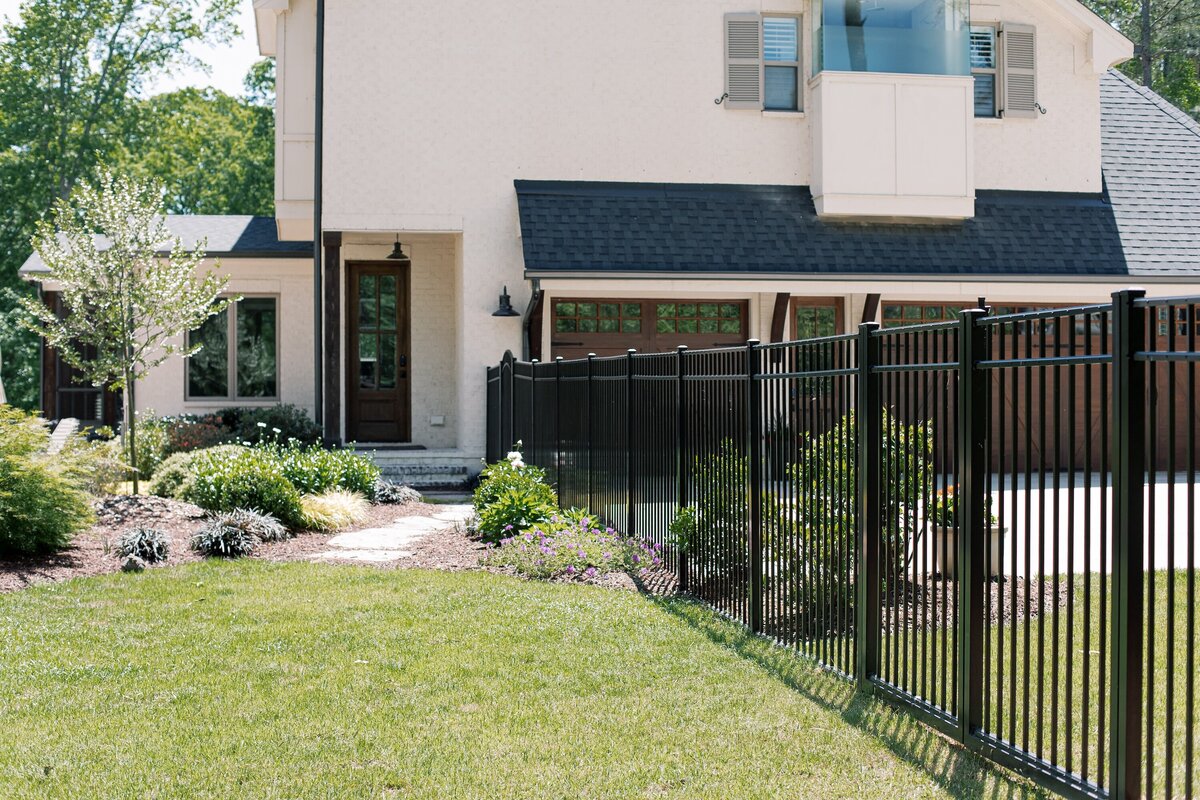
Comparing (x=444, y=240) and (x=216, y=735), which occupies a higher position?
(x=444, y=240)

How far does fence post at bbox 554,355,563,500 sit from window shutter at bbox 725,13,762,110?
7.61 meters

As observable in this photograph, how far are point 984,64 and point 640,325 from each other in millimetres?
6580

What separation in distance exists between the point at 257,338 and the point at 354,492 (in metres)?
7.22

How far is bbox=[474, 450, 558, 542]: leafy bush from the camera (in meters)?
10.5

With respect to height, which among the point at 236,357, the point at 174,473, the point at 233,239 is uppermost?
the point at 233,239

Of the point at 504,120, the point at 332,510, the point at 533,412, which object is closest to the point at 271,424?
the point at 504,120

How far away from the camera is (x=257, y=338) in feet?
66.1

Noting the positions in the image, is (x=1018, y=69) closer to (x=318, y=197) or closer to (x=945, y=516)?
(x=318, y=197)

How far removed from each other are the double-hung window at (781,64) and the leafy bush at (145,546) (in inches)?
442

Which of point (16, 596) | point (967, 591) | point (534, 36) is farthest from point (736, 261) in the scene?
point (967, 591)

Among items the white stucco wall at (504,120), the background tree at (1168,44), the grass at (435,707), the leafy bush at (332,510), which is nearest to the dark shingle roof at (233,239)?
the white stucco wall at (504,120)

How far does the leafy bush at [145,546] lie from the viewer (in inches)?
386

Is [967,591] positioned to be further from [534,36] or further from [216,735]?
[534,36]

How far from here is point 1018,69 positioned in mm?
18219
